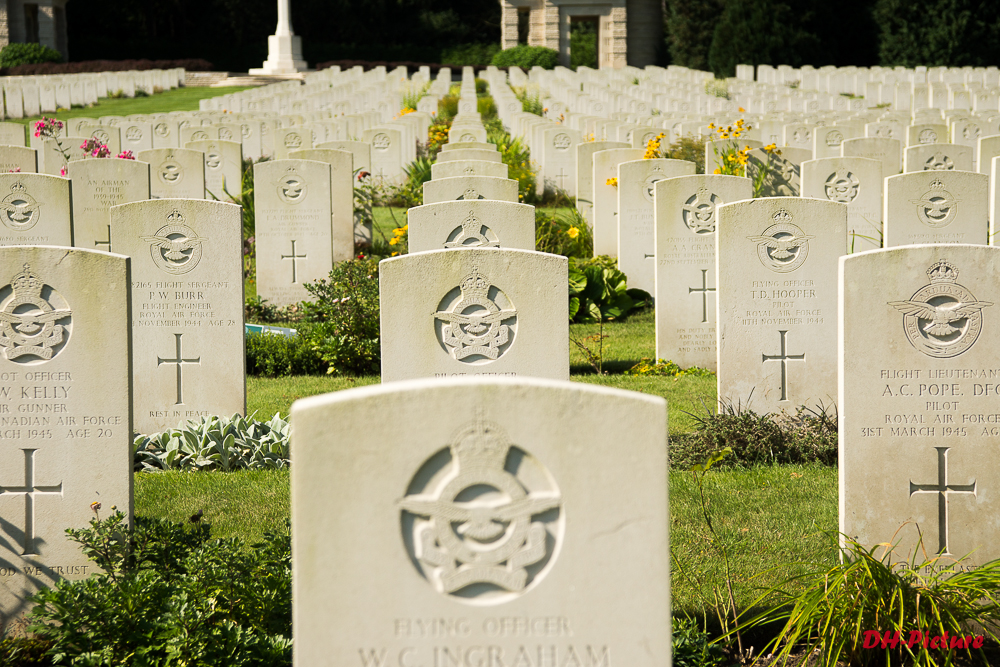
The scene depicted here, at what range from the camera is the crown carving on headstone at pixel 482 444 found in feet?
8.11

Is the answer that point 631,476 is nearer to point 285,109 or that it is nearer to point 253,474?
point 253,474

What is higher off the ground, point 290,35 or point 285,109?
point 290,35

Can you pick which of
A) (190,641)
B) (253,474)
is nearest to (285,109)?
(253,474)

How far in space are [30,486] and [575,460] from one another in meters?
2.42

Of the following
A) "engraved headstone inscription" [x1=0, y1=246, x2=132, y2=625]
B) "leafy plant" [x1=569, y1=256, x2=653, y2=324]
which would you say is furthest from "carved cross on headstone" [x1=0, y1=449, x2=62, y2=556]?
"leafy plant" [x1=569, y1=256, x2=653, y2=324]

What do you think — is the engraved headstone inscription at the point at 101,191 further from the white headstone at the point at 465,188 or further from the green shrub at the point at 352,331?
the white headstone at the point at 465,188

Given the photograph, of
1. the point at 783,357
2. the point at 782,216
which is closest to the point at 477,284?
the point at 782,216

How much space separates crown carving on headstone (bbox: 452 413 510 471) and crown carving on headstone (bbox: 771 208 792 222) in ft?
12.9

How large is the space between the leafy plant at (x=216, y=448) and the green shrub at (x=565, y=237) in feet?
16.6

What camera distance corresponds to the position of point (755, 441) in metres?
5.67

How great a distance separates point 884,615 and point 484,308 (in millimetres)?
2003

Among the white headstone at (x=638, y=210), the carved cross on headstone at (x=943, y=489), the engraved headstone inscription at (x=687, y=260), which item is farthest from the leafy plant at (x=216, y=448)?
the white headstone at (x=638, y=210)

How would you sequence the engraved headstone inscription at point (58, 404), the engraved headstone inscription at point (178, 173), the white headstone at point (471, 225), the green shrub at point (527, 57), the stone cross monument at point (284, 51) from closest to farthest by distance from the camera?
the engraved headstone inscription at point (58, 404) → the white headstone at point (471, 225) → the engraved headstone inscription at point (178, 173) → the stone cross monument at point (284, 51) → the green shrub at point (527, 57)

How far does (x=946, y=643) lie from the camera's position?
3.29m
